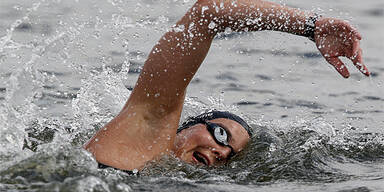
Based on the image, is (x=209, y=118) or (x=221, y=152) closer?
(x=221, y=152)

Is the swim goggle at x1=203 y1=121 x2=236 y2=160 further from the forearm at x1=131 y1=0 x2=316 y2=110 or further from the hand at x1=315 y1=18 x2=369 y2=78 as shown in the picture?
the hand at x1=315 y1=18 x2=369 y2=78

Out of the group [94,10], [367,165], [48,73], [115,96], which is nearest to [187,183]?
[367,165]

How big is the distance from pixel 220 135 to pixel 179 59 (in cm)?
97

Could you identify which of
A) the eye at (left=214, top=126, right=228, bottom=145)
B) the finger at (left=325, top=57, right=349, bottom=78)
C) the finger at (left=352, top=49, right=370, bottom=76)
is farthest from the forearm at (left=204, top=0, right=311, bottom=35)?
the eye at (left=214, top=126, right=228, bottom=145)

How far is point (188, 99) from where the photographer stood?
7.20 metres

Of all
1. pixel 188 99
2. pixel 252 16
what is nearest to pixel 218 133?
pixel 252 16

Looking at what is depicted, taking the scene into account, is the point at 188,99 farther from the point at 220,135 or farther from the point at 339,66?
the point at 339,66

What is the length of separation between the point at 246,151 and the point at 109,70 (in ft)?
7.88

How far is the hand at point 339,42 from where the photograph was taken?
13.2ft

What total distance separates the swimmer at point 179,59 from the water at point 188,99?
20cm

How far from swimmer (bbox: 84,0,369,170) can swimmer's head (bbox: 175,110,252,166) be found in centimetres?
38

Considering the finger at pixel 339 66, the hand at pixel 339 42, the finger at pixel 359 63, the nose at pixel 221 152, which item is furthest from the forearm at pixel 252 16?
the nose at pixel 221 152

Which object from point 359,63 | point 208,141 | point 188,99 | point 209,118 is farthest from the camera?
point 188,99

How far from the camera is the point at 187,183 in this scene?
163 inches
